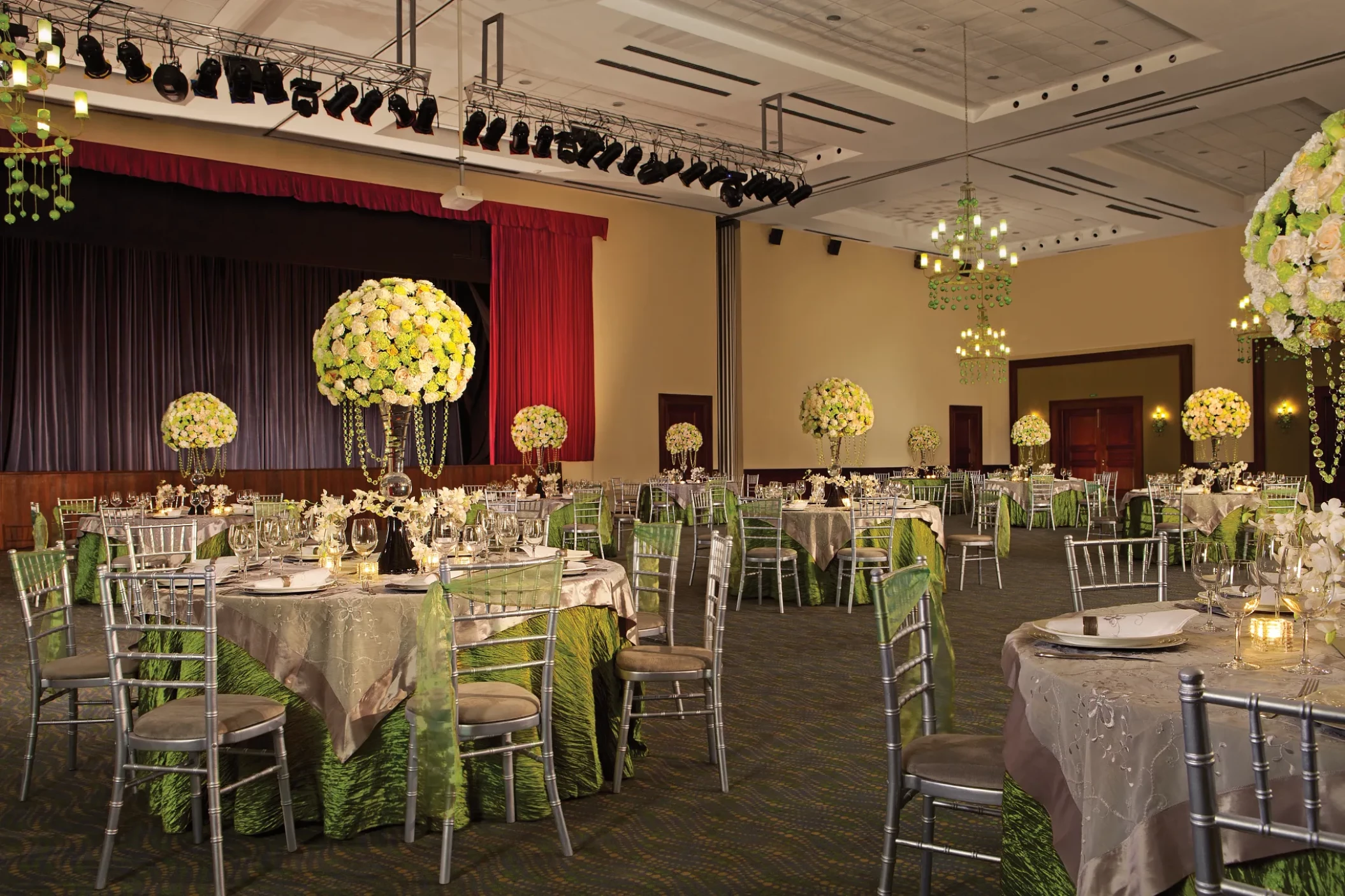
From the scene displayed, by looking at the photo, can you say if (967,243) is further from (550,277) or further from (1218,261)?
(1218,261)

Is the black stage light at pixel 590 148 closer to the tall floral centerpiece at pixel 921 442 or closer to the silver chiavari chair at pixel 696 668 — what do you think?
the silver chiavari chair at pixel 696 668

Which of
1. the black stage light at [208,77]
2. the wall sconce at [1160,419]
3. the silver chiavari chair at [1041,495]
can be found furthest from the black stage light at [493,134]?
the wall sconce at [1160,419]

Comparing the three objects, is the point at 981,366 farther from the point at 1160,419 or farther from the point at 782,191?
the point at 782,191

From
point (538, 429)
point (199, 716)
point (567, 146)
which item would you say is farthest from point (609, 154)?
point (199, 716)

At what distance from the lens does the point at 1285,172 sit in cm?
249

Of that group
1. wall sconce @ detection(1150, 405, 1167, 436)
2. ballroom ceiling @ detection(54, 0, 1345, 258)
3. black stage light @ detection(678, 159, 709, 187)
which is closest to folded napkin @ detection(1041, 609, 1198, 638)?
ballroom ceiling @ detection(54, 0, 1345, 258)

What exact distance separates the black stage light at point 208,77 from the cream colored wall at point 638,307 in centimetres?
588

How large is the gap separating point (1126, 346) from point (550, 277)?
11294 millimetres

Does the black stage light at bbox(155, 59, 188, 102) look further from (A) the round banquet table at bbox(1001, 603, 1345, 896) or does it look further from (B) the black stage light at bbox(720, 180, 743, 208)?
(A) the round banquet table at bbox(1001, 603, 1345, 896)

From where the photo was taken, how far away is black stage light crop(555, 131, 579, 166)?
11.2 m

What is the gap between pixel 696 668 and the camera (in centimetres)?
398

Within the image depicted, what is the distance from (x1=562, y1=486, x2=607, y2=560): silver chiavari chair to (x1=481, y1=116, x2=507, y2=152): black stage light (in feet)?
12.2

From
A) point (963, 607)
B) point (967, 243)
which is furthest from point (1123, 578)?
point (967, 243)

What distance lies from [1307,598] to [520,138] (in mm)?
9799
